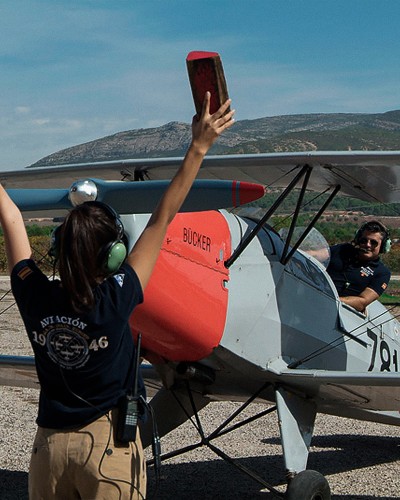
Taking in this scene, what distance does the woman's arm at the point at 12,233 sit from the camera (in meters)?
2.98

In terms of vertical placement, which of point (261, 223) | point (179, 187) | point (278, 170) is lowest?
point (261, 223)

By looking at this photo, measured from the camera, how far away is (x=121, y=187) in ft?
14.4

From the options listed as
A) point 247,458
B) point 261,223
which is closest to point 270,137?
point 247,458

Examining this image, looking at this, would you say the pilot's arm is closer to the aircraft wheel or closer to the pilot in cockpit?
the pilot in cockpit

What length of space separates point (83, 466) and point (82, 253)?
2.26ft

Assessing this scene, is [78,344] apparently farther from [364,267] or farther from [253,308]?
[364,267]

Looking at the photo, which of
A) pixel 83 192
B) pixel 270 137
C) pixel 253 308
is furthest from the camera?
pixel 270 137

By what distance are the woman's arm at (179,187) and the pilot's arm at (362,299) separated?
4.19 meters

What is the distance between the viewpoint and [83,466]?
2.72 m

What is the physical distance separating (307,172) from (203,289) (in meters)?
1.35

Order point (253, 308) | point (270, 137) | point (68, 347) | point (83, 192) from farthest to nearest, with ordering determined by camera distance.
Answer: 1. point (270, 137)
2. point (253, 308)
3. point (83, 192)
4. point (68, 347)

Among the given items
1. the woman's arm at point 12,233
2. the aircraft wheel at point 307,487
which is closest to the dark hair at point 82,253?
the woman's arm at point 12,233

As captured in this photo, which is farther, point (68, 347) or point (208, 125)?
point (68, 347)

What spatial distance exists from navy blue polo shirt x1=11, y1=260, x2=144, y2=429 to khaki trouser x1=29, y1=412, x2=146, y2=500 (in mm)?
43
